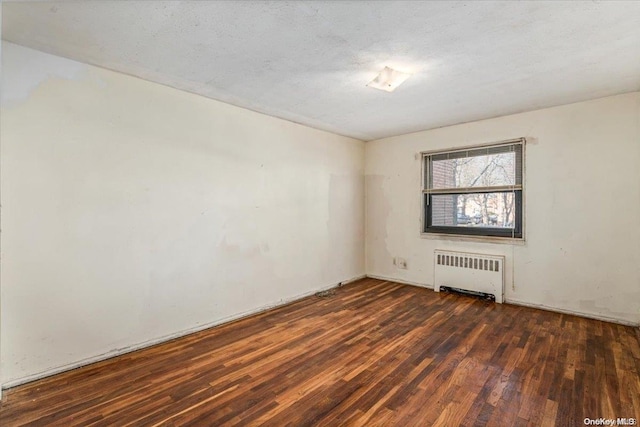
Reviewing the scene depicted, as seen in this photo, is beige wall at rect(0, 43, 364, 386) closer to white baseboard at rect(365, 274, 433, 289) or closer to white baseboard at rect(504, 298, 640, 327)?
white baseboard at rect(365, 274, 433, 289)

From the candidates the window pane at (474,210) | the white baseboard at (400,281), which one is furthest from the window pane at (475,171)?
the white baseboard at (400,281)

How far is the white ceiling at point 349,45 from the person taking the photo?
175 centimetres

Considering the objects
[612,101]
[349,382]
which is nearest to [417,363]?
[349,382]

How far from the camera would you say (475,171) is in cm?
412

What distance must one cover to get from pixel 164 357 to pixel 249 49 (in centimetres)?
253

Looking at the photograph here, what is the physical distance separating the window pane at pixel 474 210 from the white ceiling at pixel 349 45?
1.30 meters

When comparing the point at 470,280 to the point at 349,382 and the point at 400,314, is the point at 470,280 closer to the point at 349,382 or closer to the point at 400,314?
the point at 400,314

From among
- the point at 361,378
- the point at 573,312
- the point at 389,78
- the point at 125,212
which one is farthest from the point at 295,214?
the point at 573,312

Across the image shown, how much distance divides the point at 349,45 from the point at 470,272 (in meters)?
3.30

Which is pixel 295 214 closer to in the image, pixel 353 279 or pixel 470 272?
pixel 353 279

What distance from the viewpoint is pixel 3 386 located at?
2.04 m

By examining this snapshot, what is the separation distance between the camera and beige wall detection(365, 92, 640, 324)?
3.10 m

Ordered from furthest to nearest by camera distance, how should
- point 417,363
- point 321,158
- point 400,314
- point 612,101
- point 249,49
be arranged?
point 321,158 < point 400,314 < point 612,101 < point 417,363 < point 249,49

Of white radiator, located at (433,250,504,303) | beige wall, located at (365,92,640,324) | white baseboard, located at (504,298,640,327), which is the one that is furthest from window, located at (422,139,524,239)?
white baseboard, located at (504,298,640,327)
